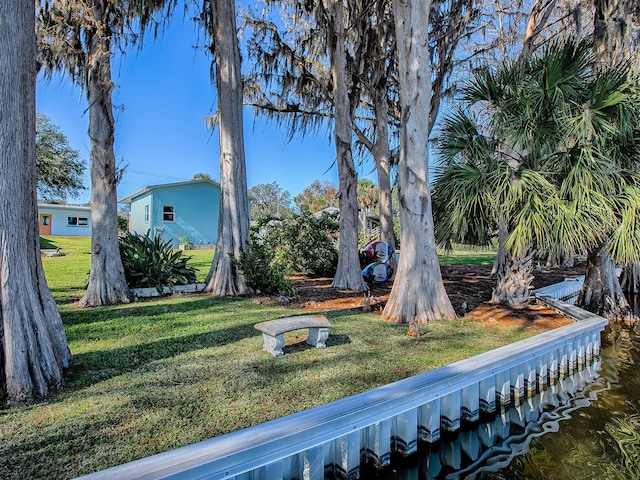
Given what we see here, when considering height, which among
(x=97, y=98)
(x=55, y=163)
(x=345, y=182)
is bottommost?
(x=345, y=182)

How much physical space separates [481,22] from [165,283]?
12.6 meters

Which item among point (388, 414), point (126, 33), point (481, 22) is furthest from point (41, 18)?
point (481, 22)

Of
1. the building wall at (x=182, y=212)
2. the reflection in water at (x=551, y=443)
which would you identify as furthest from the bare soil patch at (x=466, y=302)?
the building wall at (x=182, y=212)

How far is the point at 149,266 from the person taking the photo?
8875 mm

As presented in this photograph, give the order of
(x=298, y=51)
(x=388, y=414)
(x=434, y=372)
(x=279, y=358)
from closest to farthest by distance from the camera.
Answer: (x=388, y=414), (x=434, y=372), (x=279, y=358), (x=298, y=51)

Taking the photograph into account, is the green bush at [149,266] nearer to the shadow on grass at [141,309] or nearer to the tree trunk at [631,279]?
the shadow on grass at [141,309]

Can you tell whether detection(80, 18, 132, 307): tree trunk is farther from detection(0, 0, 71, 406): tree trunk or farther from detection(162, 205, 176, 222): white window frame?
Result: detection(162, 205, 176, 222): white window frame

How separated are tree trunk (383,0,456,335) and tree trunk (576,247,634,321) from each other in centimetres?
416

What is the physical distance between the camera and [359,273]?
9812mm

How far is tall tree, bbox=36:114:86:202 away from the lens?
21766 mm

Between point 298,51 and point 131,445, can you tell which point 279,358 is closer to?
point 131,445

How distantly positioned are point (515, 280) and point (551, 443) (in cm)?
451

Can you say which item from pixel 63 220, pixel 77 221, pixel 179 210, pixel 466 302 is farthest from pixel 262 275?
pixel 77 221

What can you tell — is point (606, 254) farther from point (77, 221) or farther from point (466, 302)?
point (77, 221)
